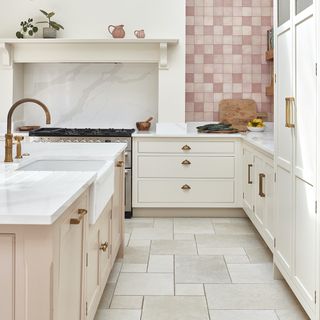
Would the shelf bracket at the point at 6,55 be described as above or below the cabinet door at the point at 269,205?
above

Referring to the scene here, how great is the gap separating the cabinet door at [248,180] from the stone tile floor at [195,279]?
0.25m

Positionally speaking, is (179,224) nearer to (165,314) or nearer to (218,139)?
(218,139)

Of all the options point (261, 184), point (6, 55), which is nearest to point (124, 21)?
point (6, 55)

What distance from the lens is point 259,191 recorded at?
416 cm

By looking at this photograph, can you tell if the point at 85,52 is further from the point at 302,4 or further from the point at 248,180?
the point at 302,4

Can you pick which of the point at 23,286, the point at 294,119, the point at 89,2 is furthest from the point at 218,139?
the point at 23,286

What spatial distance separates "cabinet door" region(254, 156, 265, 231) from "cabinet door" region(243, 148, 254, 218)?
0.20 meters

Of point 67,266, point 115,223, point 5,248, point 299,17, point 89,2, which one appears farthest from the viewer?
point 89,2

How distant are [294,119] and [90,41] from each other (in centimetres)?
312

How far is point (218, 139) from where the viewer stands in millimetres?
5285

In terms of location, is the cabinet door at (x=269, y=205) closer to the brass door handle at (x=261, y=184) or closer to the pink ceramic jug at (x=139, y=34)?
the brass door handle at (x=261, y=184)

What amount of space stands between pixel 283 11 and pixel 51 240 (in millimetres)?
2277

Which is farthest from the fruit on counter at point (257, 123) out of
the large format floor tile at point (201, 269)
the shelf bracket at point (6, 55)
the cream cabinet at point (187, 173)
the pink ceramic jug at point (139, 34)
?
the shelf bracket at point (6, 55)

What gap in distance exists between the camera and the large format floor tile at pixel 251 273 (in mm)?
3430
